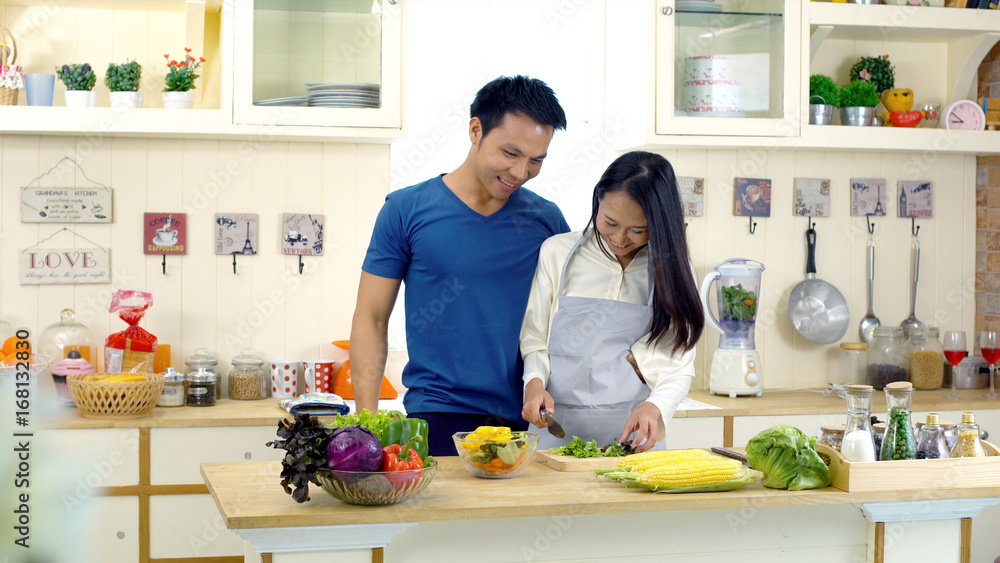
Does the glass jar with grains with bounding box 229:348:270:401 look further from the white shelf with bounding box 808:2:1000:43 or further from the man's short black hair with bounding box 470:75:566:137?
the white shelf with bounding box 808:2:1000:43

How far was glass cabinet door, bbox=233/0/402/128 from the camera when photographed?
279cm

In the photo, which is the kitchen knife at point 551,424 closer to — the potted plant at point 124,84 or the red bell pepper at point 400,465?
the red bell pepper at point 400,465

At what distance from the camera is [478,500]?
1.40m

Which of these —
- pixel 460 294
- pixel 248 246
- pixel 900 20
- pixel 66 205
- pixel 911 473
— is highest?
pixel 900 20

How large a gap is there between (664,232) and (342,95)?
4.75 ft

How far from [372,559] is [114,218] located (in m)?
2.09

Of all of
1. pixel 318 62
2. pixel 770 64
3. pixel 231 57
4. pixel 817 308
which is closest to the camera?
pixel 231 57

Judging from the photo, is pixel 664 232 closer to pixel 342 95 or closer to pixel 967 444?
pixel 967 444

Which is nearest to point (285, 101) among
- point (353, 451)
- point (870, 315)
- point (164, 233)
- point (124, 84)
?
point (124, 84)

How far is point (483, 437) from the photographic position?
1550 millimetres

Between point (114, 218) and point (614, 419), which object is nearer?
point (614, 419)

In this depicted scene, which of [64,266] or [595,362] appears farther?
[64,266]

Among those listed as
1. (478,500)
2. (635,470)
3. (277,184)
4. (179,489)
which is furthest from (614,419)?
(277,184)

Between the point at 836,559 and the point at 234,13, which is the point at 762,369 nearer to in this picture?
the point at 836,559
